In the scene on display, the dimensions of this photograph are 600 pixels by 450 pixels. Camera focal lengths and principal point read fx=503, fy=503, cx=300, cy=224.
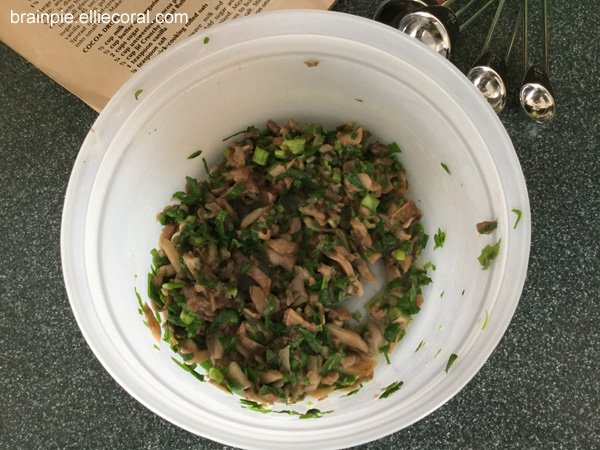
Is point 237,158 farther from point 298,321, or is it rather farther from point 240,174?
point 298,321

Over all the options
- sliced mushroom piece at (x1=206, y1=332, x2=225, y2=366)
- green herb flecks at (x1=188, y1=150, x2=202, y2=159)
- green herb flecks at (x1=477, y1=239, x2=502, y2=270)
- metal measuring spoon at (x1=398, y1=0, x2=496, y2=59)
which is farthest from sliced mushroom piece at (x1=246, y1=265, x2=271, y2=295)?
metal measuring spoon at (x1=398, y1=0, x2=496, y2=59)

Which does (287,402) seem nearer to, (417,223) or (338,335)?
(338,335)

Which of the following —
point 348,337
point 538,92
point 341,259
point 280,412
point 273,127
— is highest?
point 538,92

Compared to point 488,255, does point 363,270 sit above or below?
below

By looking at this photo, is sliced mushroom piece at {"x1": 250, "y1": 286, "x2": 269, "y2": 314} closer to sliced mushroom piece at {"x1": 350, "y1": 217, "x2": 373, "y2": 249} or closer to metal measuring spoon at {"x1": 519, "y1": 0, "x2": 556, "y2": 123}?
sliced mushroom piece at {"x1": 350, "y1": 217, "x2": 373, "y2": 249}

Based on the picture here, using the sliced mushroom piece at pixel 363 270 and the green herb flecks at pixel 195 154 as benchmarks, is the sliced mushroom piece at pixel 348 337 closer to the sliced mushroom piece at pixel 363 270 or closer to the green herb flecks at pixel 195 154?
the sliced mushroom piece at pixel 363 270

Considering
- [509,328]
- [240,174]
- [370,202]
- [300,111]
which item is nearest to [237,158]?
[240,174]

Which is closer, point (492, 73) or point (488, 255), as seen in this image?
point (488, 255)

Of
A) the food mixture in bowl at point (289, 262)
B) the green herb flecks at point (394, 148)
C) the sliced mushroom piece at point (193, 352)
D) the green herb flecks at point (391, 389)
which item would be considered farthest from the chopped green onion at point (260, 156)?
the green herb flecks at point (391, 389)
